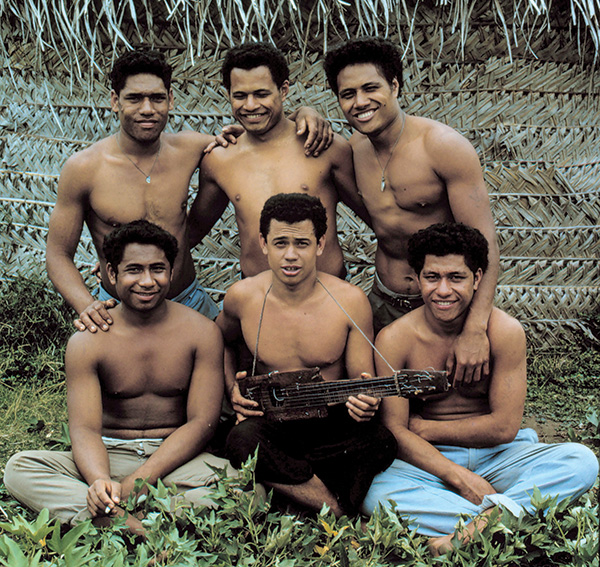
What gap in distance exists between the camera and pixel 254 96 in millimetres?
3502

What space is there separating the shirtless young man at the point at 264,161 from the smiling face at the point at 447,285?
0.70 metres

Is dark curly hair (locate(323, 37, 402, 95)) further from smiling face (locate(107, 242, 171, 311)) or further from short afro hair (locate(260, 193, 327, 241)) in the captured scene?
smiling face (locate(107, 242, 171, 311))

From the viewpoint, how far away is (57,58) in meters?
4.92

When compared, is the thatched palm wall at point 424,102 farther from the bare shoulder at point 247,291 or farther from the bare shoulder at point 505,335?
the bare shoulder at point 505,335

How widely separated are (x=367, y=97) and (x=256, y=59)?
0.57 metres

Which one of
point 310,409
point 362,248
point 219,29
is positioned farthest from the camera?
point 362,248

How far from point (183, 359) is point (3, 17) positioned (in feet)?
9.96

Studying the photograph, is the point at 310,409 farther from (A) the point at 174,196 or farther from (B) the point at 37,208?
(B) the point at 37,208

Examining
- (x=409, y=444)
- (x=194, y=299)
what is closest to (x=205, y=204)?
(x=194, y=299)

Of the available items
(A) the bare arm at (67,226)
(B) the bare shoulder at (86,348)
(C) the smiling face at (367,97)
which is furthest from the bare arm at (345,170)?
(B) the bare shoulder at (86,348)

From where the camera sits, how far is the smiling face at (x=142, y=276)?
316cm

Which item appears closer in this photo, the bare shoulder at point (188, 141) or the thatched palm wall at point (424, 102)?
the bare shoulder at point (188, 141)

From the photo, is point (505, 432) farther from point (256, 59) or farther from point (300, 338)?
point (256, 59)

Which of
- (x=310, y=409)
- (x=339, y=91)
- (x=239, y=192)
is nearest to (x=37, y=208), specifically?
(x=239, y=192)
